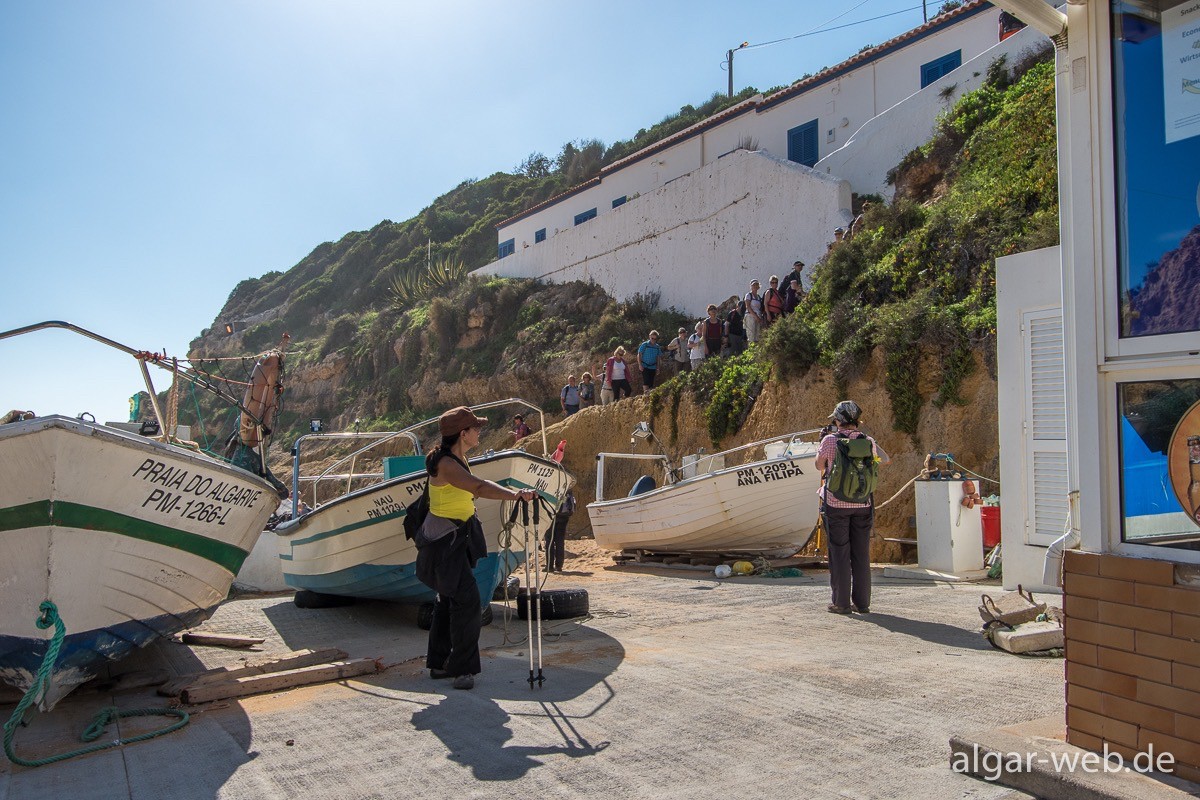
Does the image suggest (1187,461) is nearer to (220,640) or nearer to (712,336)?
(220,640)

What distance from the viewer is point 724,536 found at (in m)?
11.7

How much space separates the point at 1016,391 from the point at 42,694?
7822mm

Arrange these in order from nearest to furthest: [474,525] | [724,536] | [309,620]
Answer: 1. [474,525]
2. [309,620]
3. [724,536]

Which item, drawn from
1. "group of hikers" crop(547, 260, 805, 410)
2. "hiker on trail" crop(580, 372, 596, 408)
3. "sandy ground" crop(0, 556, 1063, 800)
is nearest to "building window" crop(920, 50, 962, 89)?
"group of hikers" crop(547, 260, 805, 410)

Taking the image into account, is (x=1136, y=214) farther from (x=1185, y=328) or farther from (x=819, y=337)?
(x=819, y=337)

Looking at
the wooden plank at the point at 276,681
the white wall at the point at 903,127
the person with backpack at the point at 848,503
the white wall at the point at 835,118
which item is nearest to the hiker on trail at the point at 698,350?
the white wall at the point at 835,118

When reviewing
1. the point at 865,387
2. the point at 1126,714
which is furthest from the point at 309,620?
the point at 865,387

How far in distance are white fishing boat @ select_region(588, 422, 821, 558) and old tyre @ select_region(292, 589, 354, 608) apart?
4.03m

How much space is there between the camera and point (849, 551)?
736 centimetres

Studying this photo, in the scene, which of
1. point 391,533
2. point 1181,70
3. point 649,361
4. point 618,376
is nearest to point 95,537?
point 391,533

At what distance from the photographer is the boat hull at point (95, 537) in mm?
4859

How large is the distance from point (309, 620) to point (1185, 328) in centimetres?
782

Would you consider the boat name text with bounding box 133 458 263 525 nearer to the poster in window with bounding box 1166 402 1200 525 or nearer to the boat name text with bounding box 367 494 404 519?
the boat name text with bounding box 367 494 404 519

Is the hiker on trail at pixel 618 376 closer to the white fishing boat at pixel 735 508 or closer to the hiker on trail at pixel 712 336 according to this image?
the hiker on trail at pixel 712 336
